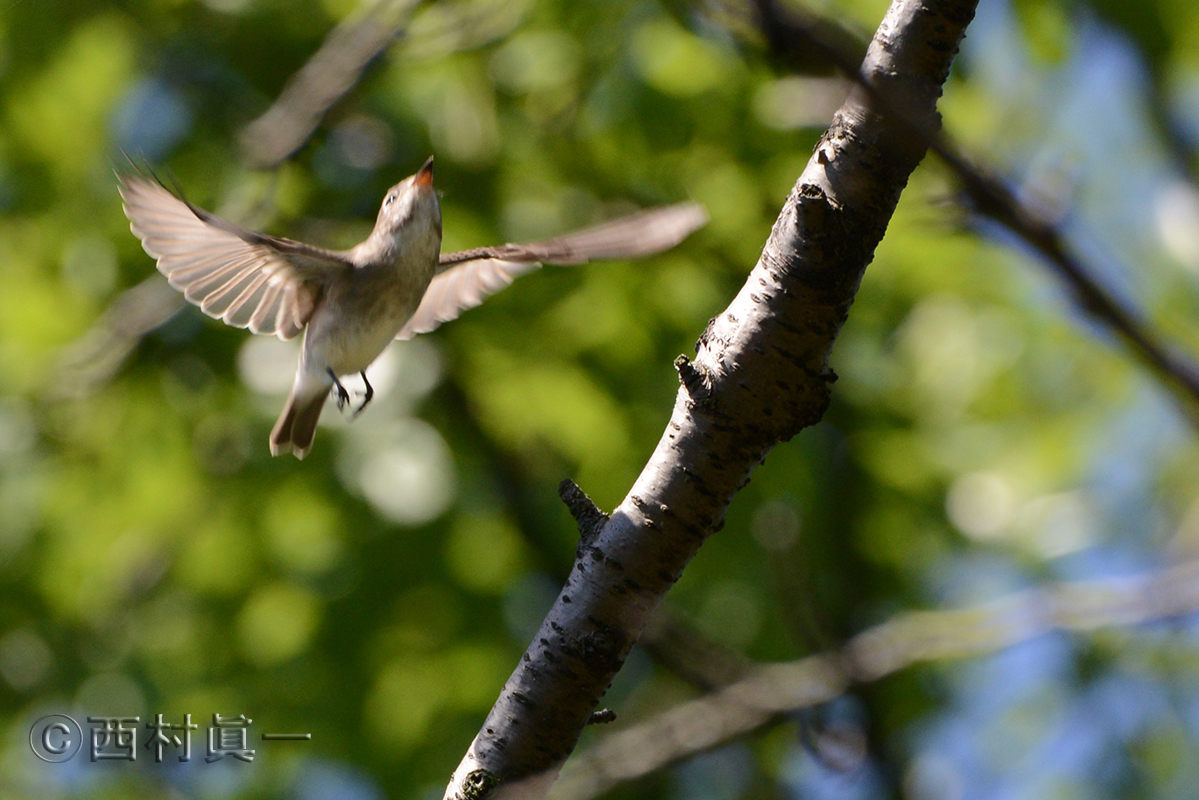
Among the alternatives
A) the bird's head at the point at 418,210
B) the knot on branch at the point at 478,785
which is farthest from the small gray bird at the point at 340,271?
the knot on branch at the point at 478,785

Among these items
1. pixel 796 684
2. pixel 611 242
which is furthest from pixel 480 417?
pixel 611 242

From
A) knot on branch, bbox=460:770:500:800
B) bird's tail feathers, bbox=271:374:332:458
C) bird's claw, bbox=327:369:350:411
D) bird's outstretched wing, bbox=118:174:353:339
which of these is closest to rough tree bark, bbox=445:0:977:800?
knot on branch, bbox=460:770:500:800

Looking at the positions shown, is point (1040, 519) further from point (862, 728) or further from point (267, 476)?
point (267, 476)

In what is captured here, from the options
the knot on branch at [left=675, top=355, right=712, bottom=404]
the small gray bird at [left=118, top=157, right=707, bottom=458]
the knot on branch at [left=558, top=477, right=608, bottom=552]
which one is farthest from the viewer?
the small gray bird at [left=118, top=157, right=707, bottom=458]

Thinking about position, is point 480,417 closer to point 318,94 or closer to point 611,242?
point 318,94

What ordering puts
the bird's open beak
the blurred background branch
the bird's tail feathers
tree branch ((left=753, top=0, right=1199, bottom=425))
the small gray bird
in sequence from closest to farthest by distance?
tree branch ((left=753, top=0, right=1199, bottom=425)), the small gray bird, the blurred background branch, the bird's open beak, the bird's tail feathers

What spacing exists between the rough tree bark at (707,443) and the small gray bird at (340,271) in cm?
79

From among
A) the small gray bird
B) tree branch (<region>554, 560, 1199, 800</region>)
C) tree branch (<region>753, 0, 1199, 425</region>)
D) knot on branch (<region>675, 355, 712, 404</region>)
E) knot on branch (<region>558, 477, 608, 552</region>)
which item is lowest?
tree branch (<region>554, 560, 1199, 800</region>)

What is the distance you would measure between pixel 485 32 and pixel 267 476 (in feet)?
6.57

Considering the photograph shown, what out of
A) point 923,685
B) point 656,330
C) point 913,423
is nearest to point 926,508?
point 913,423

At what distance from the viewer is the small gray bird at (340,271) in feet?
9.13

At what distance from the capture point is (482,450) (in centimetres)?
490

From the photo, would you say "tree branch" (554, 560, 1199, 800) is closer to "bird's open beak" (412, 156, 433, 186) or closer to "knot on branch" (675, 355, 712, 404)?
"knot on branch" (675, 355, 712, 404)

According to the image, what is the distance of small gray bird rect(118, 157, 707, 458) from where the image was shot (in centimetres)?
278
